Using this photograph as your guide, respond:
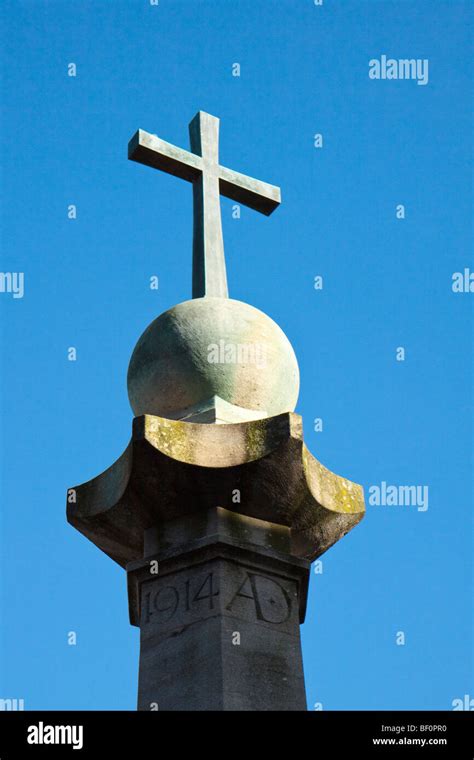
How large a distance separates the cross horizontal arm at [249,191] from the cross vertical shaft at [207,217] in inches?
7.2

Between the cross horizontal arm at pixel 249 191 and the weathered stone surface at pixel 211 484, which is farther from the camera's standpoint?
the cross horizontal arm at pixel 249 191

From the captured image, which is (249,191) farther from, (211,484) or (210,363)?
(211,484)

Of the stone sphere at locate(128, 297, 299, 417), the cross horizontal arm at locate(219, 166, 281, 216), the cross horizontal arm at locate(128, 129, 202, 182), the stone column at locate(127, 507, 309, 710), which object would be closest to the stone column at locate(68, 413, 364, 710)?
the stone column at locate(127, 507, 309, 710)

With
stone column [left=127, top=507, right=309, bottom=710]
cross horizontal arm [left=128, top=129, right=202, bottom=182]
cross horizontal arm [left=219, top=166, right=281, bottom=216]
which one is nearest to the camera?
stone column [left=127, top=507, right=309, bottom=710]

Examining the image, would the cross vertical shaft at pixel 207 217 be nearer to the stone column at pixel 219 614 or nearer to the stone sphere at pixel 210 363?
the stone sphere at pixel 210 363

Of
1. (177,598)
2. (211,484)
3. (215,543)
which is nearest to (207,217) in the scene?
(211,484)

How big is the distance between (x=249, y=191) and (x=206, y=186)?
67 centimetres

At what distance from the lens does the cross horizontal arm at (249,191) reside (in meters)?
12.1

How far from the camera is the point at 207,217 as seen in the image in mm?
11406

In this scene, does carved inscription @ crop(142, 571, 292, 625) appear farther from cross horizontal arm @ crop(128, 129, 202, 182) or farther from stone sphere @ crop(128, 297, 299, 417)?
cross horizontal arm @ crop(128, 129, 202, 182)

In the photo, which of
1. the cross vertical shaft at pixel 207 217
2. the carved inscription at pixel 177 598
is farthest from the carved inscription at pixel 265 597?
the cross vertical shaft at pixel 207 217

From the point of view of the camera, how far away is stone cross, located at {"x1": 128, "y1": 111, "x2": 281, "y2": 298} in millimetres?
11023

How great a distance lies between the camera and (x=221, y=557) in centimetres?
929
